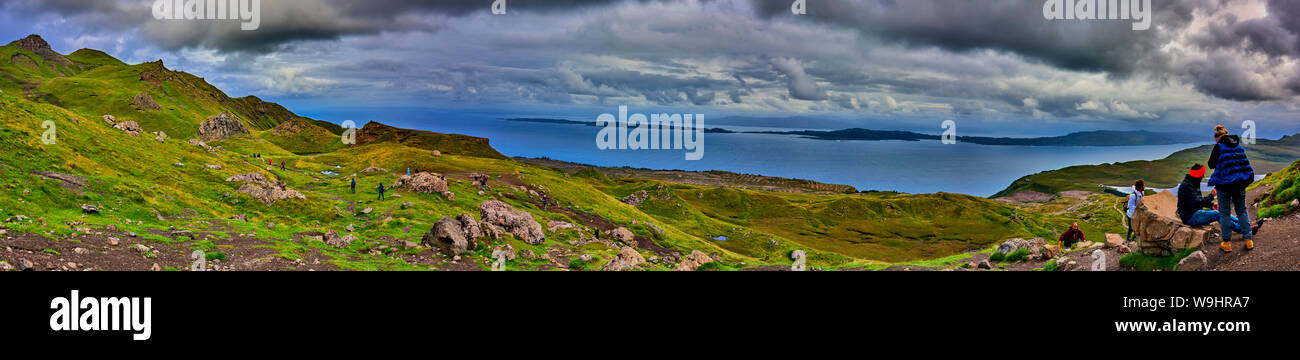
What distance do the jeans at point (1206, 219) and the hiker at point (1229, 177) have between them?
319 mm

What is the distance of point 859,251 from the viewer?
117 m

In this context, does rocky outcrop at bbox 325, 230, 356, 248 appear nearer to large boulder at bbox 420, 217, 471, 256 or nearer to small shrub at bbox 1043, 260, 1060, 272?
large boulder at bbox 420, 217, 471, 256

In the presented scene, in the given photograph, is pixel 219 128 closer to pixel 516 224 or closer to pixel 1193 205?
pixel 516 224

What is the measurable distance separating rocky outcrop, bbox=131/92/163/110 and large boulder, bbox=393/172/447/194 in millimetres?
162224

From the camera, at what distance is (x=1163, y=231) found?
1587 cm

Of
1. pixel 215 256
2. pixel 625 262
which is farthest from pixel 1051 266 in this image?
pixel 215 256

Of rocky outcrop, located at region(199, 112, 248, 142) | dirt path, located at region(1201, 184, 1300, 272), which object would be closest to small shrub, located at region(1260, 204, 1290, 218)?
dirt path, located at region(1201, 184, 1300, 272)

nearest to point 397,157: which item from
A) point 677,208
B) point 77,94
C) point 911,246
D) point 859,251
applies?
point 677,208

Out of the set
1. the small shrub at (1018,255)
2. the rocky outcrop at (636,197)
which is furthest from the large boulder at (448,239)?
the rocky outcrop at (636,197)

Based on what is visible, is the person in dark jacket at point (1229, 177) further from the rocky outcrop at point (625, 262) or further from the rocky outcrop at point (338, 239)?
the rocky outcrop at point (338, 239)

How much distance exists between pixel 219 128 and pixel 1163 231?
199 m

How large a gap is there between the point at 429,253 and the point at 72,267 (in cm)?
1572

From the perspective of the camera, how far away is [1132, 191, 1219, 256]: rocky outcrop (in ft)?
50.2

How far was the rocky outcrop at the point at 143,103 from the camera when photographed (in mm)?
169750
